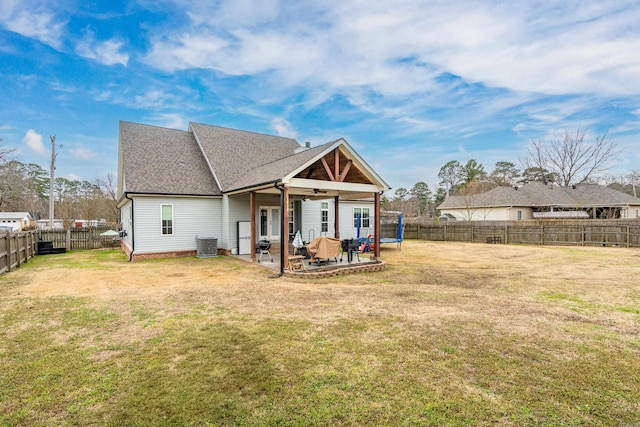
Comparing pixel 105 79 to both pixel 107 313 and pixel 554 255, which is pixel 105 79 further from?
pixel 554 255

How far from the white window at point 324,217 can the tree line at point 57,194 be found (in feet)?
74.3

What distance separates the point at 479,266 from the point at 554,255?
5.74 m

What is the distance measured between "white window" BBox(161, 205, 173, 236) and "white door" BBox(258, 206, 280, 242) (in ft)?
12.6

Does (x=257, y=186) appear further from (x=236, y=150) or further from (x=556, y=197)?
(x=556, y=197)

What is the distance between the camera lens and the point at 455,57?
49.1 feet

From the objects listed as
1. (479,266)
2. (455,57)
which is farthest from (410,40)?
(479,266)

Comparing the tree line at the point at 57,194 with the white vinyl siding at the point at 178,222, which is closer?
the white vinyl siding at the point at 178,222

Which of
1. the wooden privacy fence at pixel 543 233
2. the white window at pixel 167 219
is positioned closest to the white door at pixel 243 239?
the white window at pixel 167 219

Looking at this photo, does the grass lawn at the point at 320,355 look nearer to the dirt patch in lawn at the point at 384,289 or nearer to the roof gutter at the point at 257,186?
the dirt patch in lawn at the point at 384,289

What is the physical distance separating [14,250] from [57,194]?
47807 mm

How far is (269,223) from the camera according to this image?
597 inches

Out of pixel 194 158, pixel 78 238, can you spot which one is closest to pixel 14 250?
pixel 78 238

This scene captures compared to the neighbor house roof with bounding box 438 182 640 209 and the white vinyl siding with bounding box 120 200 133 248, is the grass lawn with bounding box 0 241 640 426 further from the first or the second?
the neighbor house roof with bounding box 438 182 640 209

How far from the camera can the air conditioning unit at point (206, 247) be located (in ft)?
44.3
